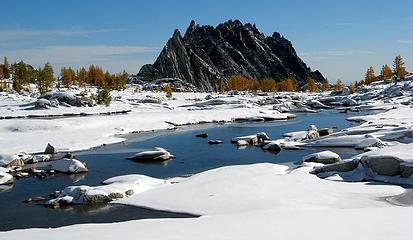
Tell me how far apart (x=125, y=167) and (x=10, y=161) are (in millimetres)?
10614

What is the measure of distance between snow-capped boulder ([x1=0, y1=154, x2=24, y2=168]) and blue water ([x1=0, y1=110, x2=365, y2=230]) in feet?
18.9

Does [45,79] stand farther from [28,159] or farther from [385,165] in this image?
[385,165]

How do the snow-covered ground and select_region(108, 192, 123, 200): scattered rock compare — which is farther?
select_region(108, 192, 123, 200): scattered rock

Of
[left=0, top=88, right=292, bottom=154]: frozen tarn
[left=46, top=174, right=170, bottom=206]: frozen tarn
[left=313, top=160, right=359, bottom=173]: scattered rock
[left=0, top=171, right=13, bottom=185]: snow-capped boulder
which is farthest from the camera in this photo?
[left=0, top=88, right=292, bottom=154]: frozen tarn

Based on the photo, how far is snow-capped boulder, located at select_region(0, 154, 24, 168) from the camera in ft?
137

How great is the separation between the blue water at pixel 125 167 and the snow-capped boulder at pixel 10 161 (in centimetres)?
576

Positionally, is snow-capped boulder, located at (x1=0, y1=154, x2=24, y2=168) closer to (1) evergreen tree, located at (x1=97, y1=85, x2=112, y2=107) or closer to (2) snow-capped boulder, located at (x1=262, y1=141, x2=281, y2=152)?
(2) snow-capped boulder, located at (x1=262, y1=141, x2=281, y2=152)

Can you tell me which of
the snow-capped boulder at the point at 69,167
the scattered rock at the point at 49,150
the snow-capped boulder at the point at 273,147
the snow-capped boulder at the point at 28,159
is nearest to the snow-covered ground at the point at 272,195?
the scattered rock at the point at 49,150

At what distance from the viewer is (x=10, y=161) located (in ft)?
138

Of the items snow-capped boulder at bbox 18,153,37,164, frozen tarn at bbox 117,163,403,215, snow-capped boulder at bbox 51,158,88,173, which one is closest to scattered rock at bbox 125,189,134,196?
frozen tarn at bbox 117,163,403,215

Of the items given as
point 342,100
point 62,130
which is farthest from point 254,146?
point 342,100

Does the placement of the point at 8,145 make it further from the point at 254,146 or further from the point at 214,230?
the point at 214,230

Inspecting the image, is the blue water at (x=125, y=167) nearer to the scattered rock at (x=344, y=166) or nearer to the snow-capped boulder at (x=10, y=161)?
the snow-capped boulder at (x=10, y=161)

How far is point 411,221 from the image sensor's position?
18.2 m
